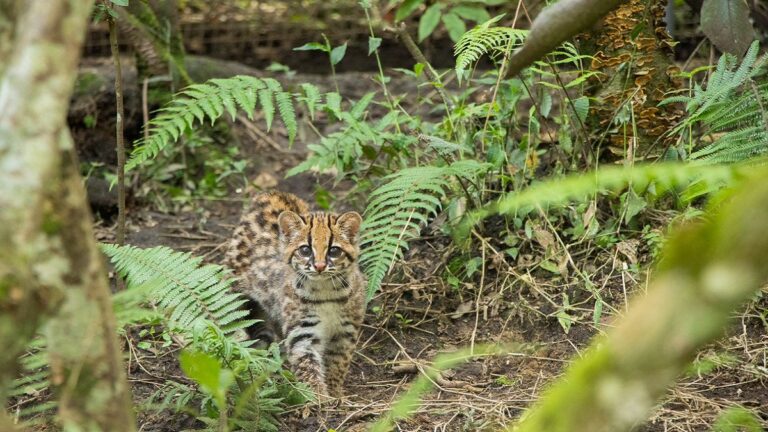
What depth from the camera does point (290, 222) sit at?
18.6 feet

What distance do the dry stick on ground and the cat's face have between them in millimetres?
3727

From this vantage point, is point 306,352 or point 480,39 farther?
point 306,352

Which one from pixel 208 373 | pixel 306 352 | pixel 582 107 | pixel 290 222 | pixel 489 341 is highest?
pixel 208 373

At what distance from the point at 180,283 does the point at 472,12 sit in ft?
14.3

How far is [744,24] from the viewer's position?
4.77 metres

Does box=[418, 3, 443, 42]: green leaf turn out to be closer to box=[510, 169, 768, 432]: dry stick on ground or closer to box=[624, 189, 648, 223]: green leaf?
box=[624, 189, 648, 223]: green leaf

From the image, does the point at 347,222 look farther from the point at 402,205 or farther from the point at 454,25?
the point at 454,25

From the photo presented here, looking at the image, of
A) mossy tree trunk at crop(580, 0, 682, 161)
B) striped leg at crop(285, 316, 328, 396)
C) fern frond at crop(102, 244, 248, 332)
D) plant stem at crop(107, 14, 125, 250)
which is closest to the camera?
fern frond at crop(102, 244, 248, 332)

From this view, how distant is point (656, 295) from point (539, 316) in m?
3.41

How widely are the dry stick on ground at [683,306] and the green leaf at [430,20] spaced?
6170mm

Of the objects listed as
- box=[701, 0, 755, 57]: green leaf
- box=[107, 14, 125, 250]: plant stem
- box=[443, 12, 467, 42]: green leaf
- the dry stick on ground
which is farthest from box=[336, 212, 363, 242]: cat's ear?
the dry stick on ground

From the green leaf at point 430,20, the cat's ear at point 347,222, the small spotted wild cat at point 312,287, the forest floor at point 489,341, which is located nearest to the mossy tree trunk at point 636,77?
the forest floor at point 489,341

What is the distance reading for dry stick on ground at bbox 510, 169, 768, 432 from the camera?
1.72 meters

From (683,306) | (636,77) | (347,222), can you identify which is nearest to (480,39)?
(636,77)
